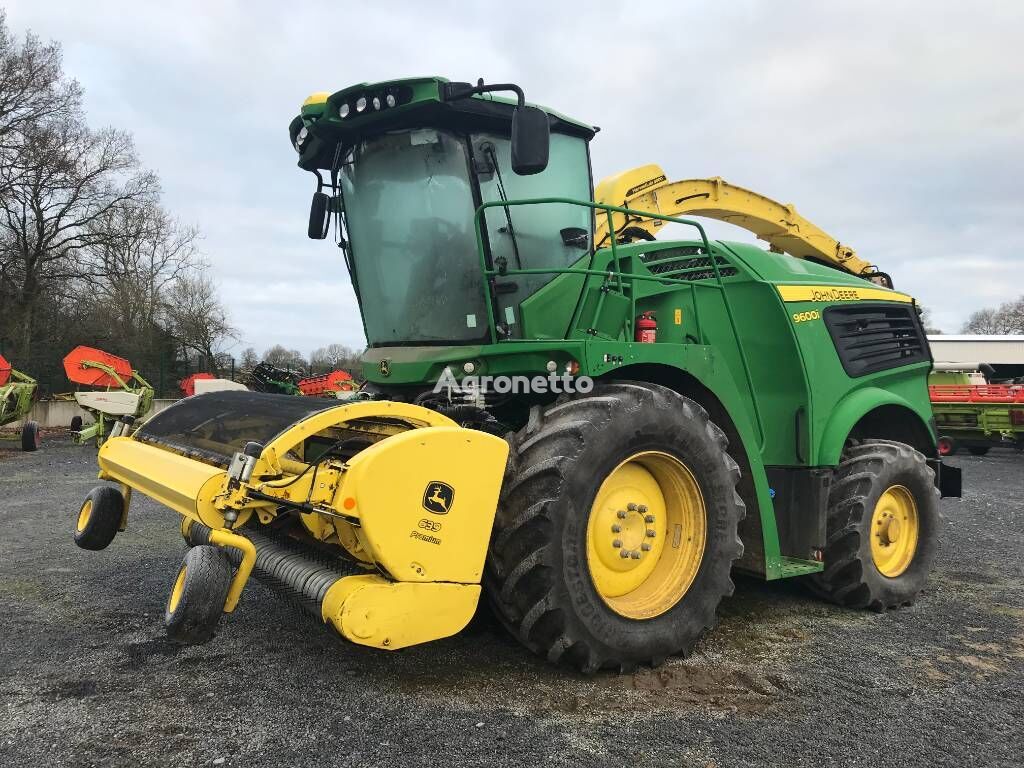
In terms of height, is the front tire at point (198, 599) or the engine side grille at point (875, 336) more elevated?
the engine side grille at point (875, 336)

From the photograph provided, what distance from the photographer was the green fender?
14.2 feet

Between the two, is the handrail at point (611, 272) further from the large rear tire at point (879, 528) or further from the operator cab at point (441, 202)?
the large rear tire at point (879, 528)

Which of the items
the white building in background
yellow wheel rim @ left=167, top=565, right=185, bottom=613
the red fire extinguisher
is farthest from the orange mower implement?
the white building in background

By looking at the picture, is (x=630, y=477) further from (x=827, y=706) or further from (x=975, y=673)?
(x=975, y=673)

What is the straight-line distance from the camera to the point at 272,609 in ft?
13.3

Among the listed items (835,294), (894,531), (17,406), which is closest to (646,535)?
(894,531)

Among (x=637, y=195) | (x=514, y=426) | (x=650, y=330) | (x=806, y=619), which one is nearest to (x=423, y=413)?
(x=514, y=426)

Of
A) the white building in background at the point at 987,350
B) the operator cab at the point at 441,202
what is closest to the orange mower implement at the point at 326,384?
the operator cab at the point at 441,202

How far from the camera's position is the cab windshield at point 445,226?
3805 millimetres

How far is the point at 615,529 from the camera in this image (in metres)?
3.32

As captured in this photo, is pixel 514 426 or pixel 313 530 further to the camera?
pixel 514 426

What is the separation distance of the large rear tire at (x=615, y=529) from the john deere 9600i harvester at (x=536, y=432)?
12mm

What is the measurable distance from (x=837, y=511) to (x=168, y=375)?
21.7 m

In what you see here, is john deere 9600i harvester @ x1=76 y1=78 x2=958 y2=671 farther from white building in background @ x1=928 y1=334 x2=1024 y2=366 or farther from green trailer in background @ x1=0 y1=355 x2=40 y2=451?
white building in background @ x1=928 y1=334 x2=1024 y2=366
